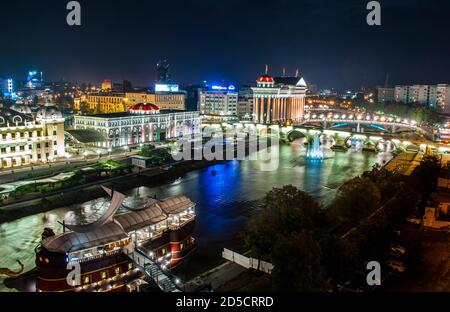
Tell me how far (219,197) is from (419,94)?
59.4 metres

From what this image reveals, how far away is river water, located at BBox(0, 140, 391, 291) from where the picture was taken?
13578mm

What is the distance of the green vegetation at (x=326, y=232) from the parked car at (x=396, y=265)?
14.6 inches

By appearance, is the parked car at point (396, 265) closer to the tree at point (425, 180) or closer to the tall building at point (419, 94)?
the tree at point (425, 180)

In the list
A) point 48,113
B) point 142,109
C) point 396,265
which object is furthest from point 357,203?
point 142,109

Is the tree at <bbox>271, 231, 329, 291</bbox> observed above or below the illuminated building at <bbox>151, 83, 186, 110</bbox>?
below

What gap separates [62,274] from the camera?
9.54 metres

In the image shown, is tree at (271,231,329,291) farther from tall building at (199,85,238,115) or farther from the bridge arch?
tall building at (199,85,238,115)

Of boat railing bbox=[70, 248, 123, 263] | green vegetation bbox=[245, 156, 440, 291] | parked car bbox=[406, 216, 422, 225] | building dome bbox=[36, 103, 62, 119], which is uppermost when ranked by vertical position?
building dome bbox=[36, 103, 62, 119]

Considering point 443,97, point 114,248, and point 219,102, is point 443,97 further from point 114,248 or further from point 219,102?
point 114,248

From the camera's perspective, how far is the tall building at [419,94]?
66000 millimetres

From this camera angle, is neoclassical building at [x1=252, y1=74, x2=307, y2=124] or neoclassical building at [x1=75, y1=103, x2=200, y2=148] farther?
neoclassical building at [x1=252, y1=74, x2=307, y2=124]

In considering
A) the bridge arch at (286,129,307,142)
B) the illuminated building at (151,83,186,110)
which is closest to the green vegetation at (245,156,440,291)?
the bridge arch at (286,129,307,142)

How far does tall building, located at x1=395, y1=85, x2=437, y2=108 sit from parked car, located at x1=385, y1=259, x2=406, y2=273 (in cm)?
5671

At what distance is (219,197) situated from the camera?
66.3ft
